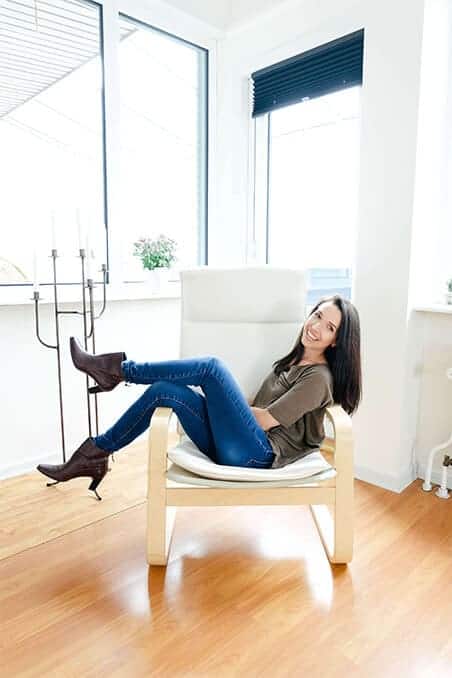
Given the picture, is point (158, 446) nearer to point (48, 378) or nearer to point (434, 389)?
point (48, 378)

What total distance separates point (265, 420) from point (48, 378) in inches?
48.7

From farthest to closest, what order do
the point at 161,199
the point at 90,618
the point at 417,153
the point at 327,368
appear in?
1. the point at 161,199
2. the point at 417,153
3. the point at 327,368
4. the point at 90,618

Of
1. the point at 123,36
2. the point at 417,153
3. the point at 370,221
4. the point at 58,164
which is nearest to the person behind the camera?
the point at 417,153

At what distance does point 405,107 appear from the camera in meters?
2.01

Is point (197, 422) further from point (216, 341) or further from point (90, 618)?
point (90, 618)

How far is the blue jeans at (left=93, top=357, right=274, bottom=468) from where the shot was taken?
5.31 ft

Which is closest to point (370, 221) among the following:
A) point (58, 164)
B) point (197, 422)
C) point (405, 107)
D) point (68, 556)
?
point (405, 107)

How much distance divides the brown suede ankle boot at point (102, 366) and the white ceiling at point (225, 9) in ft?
6.81

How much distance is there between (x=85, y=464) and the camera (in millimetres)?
1825

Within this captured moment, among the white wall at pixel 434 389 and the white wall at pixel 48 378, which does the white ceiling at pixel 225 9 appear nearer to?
the white wall at pixel 48 378

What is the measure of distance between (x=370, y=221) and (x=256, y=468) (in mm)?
1243

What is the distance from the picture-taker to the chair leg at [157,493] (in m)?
1.52

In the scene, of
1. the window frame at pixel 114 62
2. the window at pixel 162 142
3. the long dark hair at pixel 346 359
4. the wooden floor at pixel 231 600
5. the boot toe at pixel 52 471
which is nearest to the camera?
the wooden floor at pixel 231 600

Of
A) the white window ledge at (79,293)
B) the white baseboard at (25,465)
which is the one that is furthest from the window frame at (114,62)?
the white baseboard at (25,465)
